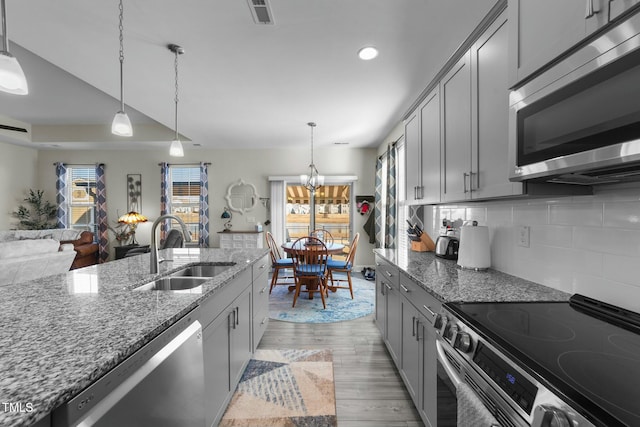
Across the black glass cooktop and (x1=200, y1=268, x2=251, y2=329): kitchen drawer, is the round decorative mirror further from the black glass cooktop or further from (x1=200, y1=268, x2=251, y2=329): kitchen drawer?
the black glass cooktop

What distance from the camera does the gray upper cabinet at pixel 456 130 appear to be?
1.75 meters

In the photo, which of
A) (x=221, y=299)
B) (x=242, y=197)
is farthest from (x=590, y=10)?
(x=242, y=197)

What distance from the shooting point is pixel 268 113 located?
12.7 ft

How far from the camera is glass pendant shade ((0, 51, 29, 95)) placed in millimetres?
1218

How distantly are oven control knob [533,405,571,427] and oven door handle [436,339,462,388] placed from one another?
41 centimetres

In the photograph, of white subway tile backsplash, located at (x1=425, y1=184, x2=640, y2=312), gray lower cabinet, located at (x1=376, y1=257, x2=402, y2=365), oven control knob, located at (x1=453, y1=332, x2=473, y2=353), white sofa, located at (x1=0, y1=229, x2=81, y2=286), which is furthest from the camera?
white sofa, located at (x1=0, y1=229, x2=81, y2=286)

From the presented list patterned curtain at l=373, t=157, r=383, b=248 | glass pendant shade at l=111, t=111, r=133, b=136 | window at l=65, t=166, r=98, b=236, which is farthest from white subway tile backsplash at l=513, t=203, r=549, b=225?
window at l=65, t=166, r=98, b=236

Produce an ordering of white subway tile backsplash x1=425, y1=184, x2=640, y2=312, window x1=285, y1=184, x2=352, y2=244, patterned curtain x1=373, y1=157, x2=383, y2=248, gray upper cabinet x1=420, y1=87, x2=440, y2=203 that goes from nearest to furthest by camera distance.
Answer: white subway tile backsplash x1=425, y1=184, x2=640, y2=312, gray upper cabinet x1=420, y1=87, x2=440, y2=203, patterned curtain x1=373, y1=157, x2=383, y2=248, window x1=285, y1=184, x2=352, y2=244

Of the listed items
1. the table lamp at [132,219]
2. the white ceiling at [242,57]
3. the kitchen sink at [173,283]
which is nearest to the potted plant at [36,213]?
the table lamp at [132,219]

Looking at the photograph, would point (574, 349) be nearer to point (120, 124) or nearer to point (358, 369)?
point (358, 369)

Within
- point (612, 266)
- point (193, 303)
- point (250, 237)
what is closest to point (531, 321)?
point (612, 266)

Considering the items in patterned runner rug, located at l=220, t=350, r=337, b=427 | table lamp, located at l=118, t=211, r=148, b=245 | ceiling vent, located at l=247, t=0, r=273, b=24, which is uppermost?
ceiling vent, located at l=247, t=0, r=273, b=24

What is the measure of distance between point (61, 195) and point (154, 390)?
288 inches

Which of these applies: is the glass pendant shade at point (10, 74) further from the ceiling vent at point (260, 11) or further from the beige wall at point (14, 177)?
the beige wall at point (14, 177)
